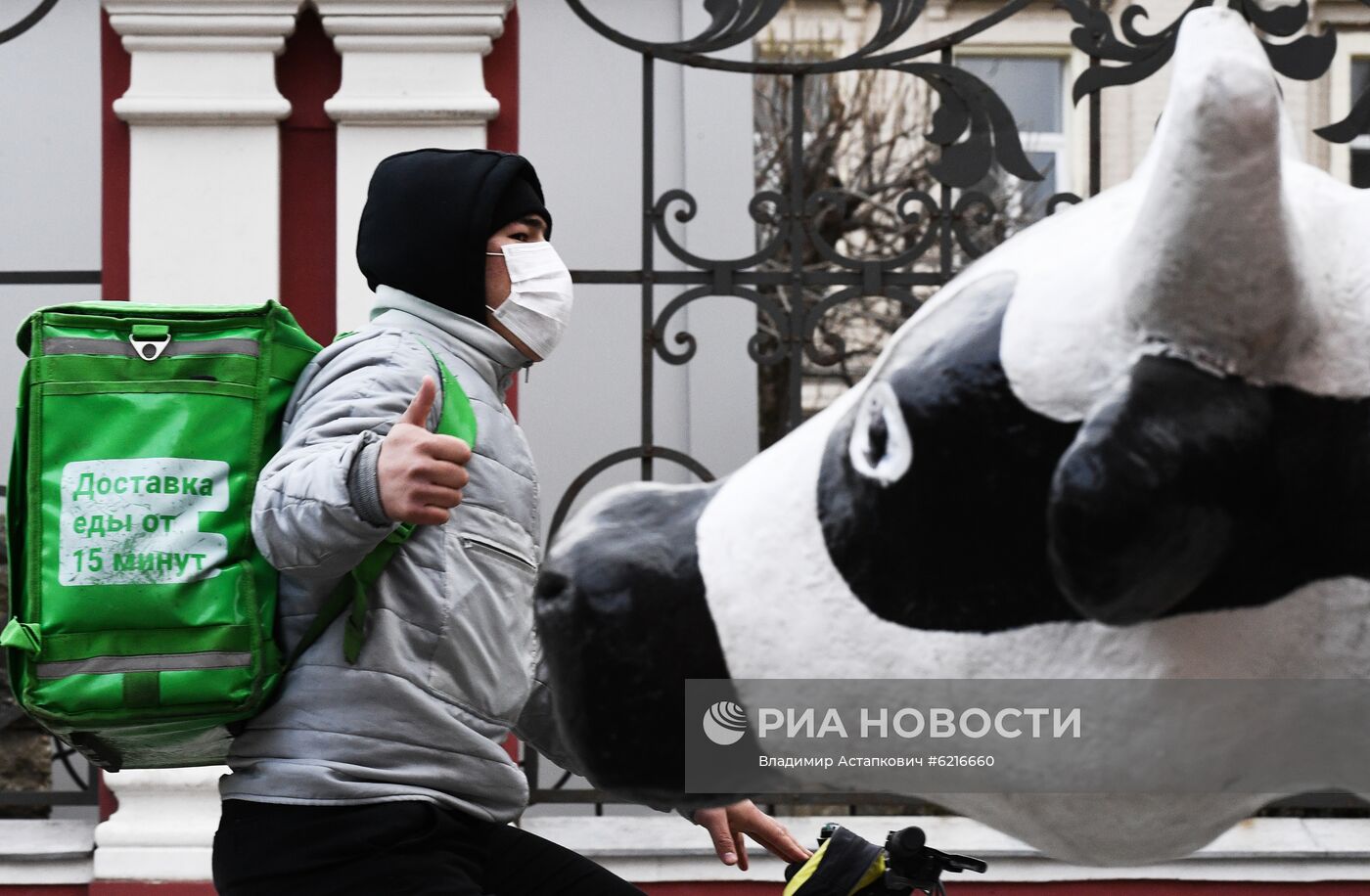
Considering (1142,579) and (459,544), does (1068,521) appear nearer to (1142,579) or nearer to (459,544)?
(1142,579)

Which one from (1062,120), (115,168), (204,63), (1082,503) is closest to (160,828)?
(115,168)

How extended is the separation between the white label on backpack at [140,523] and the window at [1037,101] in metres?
5.12

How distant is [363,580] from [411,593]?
0.05m

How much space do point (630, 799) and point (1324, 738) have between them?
366 mm

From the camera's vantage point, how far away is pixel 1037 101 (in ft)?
23.0

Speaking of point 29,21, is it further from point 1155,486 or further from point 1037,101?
point 1037,101

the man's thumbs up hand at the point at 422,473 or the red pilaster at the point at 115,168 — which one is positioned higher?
the red pilaster at the point at 115,168

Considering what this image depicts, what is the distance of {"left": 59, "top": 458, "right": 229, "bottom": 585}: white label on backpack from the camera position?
5.08ft

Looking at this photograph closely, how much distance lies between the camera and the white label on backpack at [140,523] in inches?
61.0

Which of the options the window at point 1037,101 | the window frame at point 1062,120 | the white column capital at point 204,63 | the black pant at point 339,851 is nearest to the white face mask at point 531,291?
the black pant at point 339,851

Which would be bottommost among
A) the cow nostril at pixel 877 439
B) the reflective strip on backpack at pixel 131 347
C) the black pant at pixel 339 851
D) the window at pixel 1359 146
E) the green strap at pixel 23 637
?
the black pant at pixel 339 851

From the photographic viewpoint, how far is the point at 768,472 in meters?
0.94

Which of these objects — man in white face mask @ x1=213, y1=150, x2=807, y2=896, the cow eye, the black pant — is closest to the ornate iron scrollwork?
man in white face mask @ x1=213, y1=150, x2=807, y2=896

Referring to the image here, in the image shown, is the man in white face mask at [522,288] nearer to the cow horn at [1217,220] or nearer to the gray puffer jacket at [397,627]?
the gray puffer jacket at [397,627]
